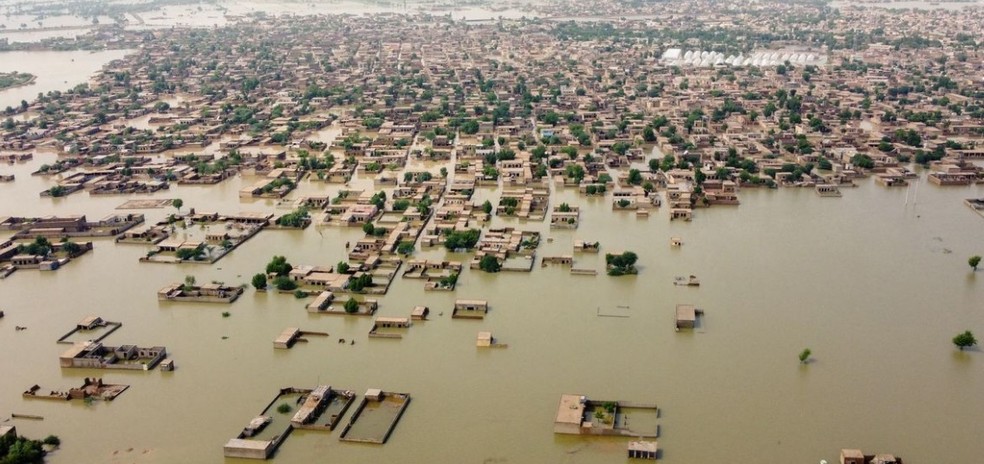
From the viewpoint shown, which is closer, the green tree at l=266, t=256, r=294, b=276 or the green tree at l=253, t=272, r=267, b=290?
the green tree at l=253, t=272, r=267, b=290

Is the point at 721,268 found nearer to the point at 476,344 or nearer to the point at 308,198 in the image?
the point at 476,344

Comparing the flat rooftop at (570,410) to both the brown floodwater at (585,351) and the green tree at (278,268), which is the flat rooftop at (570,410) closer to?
the brown floodwater at (585,351)

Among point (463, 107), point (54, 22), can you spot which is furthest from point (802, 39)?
point (54, 22)

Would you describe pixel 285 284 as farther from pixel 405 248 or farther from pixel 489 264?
pixel 489 264

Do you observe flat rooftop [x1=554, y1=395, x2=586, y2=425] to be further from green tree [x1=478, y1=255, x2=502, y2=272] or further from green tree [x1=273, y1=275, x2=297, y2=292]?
green tree [x1=273, y1=275, x2=297, y2=292]

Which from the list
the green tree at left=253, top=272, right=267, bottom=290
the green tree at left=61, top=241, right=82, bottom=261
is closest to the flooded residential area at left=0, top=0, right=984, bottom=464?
the green tree at left=61, top=241, right=82, bottom=261

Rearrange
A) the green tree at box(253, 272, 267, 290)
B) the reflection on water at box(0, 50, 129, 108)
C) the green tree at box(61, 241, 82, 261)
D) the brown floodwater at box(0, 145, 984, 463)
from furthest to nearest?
the reflection on water at box(0, 50, 129, 108)
the green tree at box(61, 241, 82, 261)
the green tree at box(253, 272, 267, 290)
the brown floodwater at box(0, 145, 984, 463)

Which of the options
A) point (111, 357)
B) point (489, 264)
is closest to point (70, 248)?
point (111, 357)
